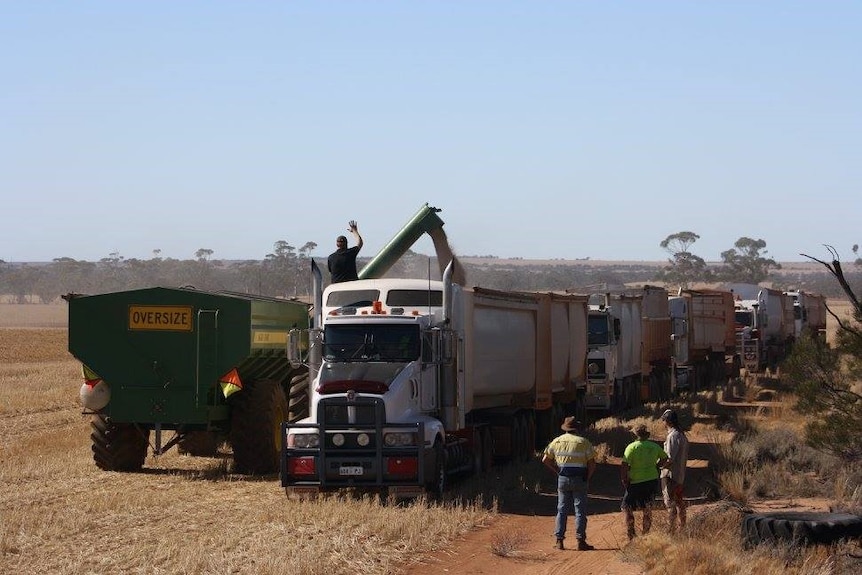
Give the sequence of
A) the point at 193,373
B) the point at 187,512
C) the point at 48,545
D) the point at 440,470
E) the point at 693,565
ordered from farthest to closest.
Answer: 1. the point at 193,373
2. the point at 440,470
3. the point at 187,512
4. the point at 48,545
5. the point at 693,565

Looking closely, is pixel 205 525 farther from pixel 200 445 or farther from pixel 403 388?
pixel 200 445

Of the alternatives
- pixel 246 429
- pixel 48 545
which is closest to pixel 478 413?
pixel 246 429

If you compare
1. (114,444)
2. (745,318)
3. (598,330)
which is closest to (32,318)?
(745,318)

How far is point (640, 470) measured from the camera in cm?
1617

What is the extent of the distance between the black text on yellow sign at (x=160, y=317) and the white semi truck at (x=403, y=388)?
2516 mm

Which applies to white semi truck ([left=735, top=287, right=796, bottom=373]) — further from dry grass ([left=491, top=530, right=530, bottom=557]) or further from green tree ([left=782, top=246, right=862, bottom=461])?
dry grass ([left=491, top=530, right=530, bottom=557])

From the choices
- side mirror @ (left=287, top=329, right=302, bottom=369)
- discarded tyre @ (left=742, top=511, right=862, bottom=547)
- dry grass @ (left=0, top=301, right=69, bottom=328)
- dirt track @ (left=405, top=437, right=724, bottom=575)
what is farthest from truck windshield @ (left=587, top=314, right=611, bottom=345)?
dry grass @ (left=0, top=301, right=69, bottom=328)

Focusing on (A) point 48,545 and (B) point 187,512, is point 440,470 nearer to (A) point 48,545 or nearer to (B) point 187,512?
(B) point 187,512

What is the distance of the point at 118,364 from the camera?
22828 mm

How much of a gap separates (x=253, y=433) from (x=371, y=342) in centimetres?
413

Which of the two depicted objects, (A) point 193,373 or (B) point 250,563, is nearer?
(B) point 250,563

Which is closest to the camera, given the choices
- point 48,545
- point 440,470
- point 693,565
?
point 693,565

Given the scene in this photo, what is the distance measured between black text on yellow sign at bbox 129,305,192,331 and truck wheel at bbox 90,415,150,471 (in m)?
1.66

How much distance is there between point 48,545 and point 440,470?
5.97 meters
